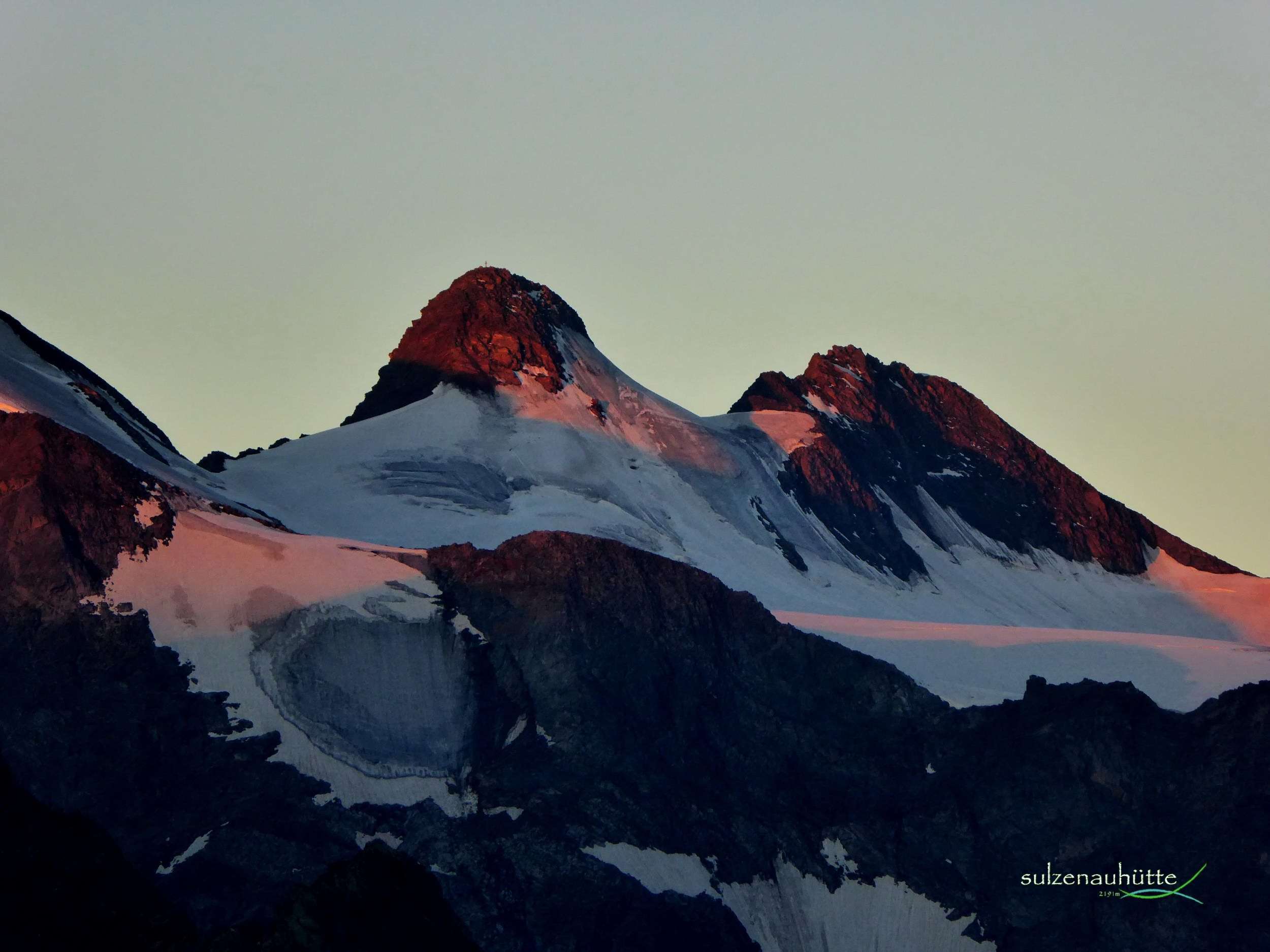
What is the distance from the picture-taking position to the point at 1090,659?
15450 cm

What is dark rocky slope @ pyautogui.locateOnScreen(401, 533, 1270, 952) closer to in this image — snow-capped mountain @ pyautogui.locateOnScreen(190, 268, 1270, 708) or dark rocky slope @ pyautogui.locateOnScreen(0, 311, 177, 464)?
snow-capped mountain @ pyautogui.locateOnScreen(190, 268, 1270, 708)

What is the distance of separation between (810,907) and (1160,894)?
60.6 feet

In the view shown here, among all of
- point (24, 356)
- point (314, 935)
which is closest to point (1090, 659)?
point (24, 356)

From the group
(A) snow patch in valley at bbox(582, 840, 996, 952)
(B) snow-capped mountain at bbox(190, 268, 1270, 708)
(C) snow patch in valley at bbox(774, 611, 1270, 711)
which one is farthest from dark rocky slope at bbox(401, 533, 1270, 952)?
(B) snow-capped mountain at bbox(190, 268, 1270, 708)

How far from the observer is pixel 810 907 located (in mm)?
135375

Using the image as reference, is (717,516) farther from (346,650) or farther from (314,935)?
(314,935)

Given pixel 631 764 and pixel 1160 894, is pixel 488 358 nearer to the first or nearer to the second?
pixel 631 764

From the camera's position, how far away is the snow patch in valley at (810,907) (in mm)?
132250

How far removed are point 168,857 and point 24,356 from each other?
48559mm

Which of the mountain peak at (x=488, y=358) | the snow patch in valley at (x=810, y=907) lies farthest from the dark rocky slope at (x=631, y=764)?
the mountain peak at (x=488, y=358)

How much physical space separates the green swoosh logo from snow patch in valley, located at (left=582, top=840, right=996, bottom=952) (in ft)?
26.6

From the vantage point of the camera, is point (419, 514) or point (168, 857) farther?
point (419, 514)

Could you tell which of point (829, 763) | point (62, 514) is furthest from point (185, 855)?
point (829, 763)

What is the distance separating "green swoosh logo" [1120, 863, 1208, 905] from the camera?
137125 millimetres
